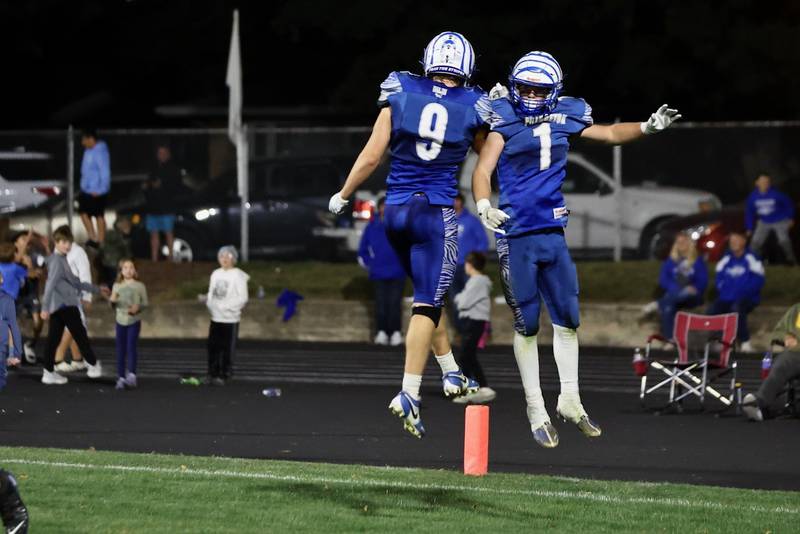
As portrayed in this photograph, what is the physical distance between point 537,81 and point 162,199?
19451 mm

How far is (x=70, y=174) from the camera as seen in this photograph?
30328 mm

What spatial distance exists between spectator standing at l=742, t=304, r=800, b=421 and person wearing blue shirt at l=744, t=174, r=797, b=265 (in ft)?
30.0

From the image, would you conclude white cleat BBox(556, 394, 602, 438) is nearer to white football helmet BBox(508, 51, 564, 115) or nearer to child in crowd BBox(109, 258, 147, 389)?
white football helmet BBox(508, 51, 564, 115)

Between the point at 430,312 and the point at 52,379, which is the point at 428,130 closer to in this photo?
the point at 430,312

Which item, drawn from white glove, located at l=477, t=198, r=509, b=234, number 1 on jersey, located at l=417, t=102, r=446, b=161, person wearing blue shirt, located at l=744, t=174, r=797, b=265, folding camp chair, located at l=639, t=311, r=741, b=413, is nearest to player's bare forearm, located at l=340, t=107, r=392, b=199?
number 1 on jersey, located at l=417, t=102, r=446, b=161

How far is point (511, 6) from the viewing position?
127 ft

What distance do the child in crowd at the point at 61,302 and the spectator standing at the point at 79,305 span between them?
190mm

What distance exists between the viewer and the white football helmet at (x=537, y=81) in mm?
11250

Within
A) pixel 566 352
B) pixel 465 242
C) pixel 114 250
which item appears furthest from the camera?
pixel 114 250

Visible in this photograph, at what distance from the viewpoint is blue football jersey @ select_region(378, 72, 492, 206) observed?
11.1 meters

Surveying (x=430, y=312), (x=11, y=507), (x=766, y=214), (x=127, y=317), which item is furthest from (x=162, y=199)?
(x=11, y=507)

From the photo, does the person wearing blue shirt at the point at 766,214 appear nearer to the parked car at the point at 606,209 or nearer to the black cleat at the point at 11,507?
the parked car at the point at 606,209

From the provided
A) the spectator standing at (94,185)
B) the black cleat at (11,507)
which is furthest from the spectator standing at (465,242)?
the black cleat at (11,507)

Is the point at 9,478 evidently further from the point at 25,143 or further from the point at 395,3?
the point at 395,3
